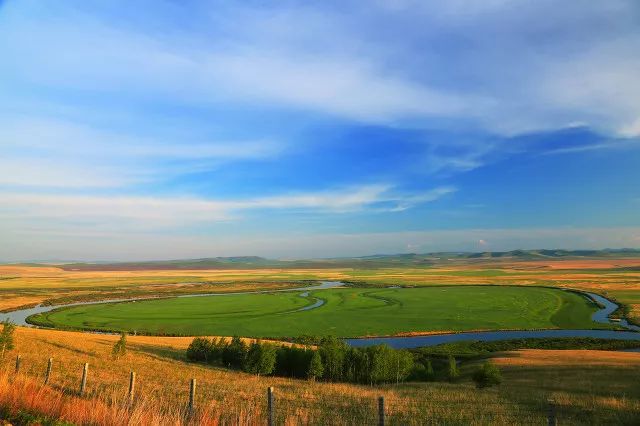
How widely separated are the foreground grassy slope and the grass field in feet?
105

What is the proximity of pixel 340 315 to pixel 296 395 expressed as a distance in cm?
6601

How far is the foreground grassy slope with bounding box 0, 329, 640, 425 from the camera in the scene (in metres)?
11.9

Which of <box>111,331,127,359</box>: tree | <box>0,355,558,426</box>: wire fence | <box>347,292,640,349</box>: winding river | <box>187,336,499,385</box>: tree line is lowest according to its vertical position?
<box>347,292,640,349</box>: winding river

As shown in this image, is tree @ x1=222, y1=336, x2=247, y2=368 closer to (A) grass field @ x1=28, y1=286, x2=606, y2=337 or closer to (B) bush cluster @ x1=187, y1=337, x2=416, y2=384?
(B) bush cluster @ x1=187, y1=337, x2=416, y2=384

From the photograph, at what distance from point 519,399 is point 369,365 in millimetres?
17393

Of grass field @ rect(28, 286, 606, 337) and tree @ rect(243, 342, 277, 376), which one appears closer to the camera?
tree @ rect(243, 342, 277, 376)

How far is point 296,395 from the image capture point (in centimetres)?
2525

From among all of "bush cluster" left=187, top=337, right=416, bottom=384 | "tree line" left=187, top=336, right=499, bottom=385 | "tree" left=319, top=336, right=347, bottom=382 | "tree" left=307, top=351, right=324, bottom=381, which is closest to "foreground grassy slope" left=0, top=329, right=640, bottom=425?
"tree line" left=187, top=336, right=499, bottom=385

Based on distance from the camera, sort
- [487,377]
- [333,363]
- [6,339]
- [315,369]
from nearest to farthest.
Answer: [6,339] → [487,377] → [315,369] → [333,363]

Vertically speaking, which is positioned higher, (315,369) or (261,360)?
(261,360)

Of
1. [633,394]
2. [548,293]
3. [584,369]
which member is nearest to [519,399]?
[633,394]

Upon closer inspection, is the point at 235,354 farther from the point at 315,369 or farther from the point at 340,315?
the point at 340,315

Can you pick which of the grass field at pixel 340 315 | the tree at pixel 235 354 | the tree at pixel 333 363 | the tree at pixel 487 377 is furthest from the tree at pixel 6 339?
the grass field at pixel 340 315

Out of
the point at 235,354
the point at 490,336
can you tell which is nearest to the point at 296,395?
the point at 235,354
